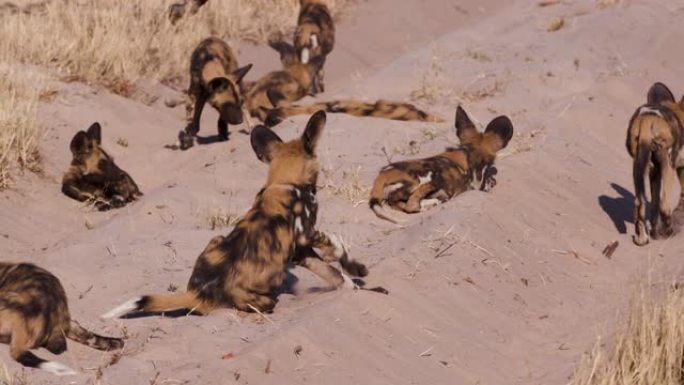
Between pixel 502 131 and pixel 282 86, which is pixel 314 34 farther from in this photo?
pixel 502 131

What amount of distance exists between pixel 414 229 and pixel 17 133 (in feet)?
11.2

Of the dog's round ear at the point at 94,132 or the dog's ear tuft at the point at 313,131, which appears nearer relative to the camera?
the dog's ear tuft at the point at 313,131

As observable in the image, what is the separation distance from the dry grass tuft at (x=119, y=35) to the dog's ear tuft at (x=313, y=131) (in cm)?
556

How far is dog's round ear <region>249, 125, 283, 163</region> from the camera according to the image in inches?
269

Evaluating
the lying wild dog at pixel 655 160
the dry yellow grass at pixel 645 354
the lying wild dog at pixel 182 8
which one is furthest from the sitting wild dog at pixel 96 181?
the dry yellow grass at pixel 645 354

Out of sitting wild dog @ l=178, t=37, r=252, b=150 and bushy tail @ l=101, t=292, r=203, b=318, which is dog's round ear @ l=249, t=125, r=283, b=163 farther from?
sitting wild dog @ l=178, t=37, r=252, b=150

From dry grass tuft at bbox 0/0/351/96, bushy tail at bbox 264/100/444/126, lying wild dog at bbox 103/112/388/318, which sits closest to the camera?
lying wild dog at bbox 103/112/388/318

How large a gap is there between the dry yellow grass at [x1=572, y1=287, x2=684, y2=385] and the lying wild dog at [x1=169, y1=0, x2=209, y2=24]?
943 centimetres

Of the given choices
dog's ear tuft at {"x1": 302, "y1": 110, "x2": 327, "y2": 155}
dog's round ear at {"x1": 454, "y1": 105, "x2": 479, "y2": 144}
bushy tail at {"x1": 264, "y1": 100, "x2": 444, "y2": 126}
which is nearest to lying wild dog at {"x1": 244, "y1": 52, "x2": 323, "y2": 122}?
bushy tail at {"x1": 264, "y1": 100, "x2": 444, "y2": 126}

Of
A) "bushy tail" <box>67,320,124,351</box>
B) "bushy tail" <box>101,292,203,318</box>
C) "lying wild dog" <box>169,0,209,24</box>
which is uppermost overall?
"bushy tail" <box>101,292,203,318</box>

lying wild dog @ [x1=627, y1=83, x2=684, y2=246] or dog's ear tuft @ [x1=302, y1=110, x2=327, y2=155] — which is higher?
dog's ear tuft @ [x1=302, y1=110, x2=327, y2=155]

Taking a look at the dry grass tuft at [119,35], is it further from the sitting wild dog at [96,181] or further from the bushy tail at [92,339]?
the bushy tail at [92,339]

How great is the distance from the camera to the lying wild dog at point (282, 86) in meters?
12.4

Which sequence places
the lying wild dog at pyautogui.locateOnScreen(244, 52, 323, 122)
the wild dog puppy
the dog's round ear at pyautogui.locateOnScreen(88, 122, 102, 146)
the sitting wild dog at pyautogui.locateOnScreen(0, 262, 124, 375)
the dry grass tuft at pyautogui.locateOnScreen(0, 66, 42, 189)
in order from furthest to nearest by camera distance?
the wild dog puppy < the lying wild dog at pyautogui.locateOnScreen(244, 52, 323, 122) < the dog's round ear at pyautogui.locateOnScreen(88, 122, 102, 146) < the dry grass tuft at pyautogui.locateOnScreen(0, 66, 42, 189) < the sitting wild dog at pyautogui.locateOnScreen(0, 262, 124, 375)
